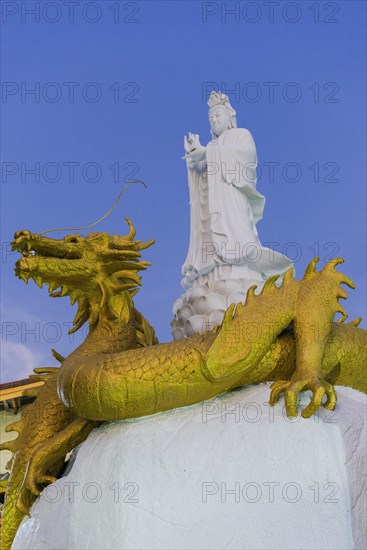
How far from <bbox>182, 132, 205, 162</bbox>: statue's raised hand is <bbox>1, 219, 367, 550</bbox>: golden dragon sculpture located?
3112 mm

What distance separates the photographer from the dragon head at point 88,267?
8.89ft

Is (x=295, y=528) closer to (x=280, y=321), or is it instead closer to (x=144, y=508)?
(x=144, y=508)

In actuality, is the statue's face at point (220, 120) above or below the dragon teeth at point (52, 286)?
above

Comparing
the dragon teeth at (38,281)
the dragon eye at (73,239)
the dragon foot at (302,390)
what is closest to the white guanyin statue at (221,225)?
the dragon eye at (73,239)

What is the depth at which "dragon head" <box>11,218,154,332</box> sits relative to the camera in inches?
107

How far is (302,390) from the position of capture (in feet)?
8.06

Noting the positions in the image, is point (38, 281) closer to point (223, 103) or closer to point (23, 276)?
point (23, 276)

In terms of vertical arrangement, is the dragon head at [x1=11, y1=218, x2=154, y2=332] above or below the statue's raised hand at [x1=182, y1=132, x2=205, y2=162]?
below

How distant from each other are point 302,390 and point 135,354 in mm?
674

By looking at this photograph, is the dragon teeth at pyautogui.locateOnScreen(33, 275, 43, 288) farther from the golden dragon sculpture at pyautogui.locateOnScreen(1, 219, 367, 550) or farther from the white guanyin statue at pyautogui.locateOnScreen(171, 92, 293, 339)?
the white guanyin statue at pyautogui.locateOnScreen(171, 92, 293, 339)

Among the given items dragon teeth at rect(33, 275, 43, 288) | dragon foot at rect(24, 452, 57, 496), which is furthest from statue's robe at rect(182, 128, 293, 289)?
dragon foot at rect(24, 452, 57, 496)

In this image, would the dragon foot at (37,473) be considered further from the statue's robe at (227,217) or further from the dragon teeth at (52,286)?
the statue's robe at (227,217)

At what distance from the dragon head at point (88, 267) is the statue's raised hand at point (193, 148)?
3117 mm

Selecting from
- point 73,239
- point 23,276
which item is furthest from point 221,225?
point 23,276
